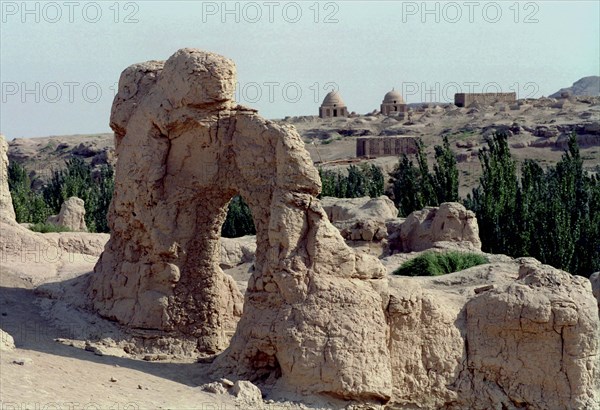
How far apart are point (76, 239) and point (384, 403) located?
26.6 feet

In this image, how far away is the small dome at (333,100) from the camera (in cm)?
8044

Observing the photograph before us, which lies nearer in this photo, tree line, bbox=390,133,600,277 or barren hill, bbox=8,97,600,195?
tree line, bbox=390,133,600,277

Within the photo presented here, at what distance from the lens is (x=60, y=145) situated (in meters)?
73.8

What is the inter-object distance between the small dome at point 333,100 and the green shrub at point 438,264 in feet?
203

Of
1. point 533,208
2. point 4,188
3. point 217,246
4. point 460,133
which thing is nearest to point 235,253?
point 4,188

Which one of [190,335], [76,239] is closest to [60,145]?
[76,239]

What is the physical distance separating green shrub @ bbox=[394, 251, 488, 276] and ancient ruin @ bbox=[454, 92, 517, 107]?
54756mm

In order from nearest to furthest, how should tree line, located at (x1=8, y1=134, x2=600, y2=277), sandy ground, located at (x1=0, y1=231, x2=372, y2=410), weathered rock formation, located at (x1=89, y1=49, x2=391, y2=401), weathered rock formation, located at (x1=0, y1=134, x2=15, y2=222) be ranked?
sandy ground, located at (x1=0, y1=231, x2=372, y2=410) → weathered rock formation, located at (x1=89, y1=49, x2=391, y2=401) → weathered rock formation, located at (x1=0, y1=134, x2=15, y2=222) → tree line, located at (x1=8, y1=134, x2=600, y2=277)

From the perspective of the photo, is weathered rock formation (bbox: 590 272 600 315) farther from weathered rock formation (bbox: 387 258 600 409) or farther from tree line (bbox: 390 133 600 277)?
tree line (bbox: 390 133 600 277)

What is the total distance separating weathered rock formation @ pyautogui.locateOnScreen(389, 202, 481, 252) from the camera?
71.4 ft

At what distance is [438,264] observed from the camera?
18.3 m

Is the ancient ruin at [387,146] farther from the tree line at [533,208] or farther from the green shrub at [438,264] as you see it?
the green shrub at [438,264]

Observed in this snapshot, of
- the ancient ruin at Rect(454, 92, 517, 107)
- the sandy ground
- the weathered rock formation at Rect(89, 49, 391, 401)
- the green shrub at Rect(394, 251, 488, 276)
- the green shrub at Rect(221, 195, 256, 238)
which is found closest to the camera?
the sandy ground

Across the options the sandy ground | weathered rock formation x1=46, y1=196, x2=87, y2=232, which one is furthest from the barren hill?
the sandy ground
